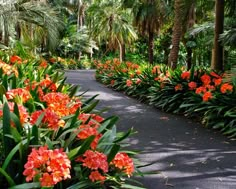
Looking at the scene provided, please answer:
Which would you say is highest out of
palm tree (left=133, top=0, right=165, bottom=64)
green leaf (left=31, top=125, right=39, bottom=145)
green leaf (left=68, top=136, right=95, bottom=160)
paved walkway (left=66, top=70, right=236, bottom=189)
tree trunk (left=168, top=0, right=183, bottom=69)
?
palm tree (left=133, top=0, right=165, bottom=64)

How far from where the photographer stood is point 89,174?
2.73 metres

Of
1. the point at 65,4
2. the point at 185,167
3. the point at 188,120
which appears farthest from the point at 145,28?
the point at 65,4

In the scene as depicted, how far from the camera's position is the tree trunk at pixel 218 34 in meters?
8.63

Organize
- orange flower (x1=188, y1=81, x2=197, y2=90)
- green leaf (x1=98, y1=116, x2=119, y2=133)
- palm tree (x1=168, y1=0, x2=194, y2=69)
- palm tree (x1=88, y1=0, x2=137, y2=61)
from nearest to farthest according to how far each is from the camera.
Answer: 1. green leaf (x1=98, y1=116, x2=119, y2=133)
2. orange flower (x1=188, y1=81, x2=197, y2=90)
3. palm tree (x1=168, y1=0, x2=194, y2=69)
4. palm tree (x1=88, y1=0, x2=137, y2=61)

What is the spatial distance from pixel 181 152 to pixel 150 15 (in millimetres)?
12850

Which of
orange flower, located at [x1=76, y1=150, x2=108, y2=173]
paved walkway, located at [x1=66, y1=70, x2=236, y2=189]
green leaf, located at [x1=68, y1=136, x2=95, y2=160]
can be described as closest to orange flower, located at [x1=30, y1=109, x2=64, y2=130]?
green leaf, located at [x1=68, y1=136, x2=95, y2=160]

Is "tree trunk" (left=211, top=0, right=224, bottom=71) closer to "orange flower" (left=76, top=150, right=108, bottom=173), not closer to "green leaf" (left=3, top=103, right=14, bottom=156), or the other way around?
"orange flower" (left=76, top=150, right=108, bottom=173)

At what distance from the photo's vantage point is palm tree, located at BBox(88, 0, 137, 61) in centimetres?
2019

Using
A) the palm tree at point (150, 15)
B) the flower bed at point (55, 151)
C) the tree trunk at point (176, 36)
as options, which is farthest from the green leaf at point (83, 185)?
the palm tree at point (150, 15)

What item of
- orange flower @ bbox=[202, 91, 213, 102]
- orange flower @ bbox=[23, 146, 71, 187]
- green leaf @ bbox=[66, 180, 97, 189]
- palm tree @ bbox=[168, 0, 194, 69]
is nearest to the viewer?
orange flower @ bbox=[23, 146, 71, 187]

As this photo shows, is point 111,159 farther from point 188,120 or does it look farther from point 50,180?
point 188,120

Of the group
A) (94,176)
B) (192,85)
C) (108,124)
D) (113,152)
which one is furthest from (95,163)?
(192,85)

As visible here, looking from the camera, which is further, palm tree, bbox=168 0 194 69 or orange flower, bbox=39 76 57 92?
palm tree, bbox=168 0 194 69

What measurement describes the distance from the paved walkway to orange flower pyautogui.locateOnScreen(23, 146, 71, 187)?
5.25 ft
